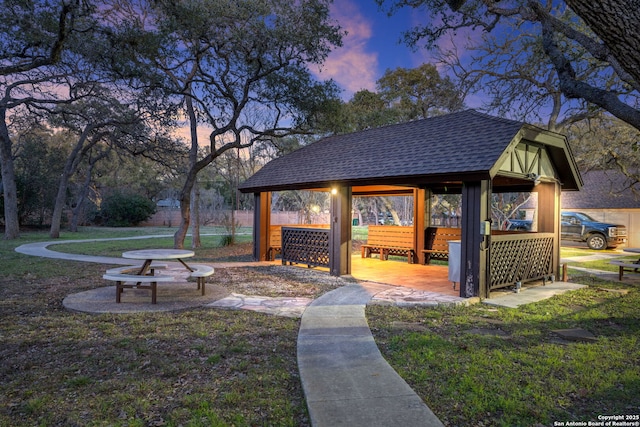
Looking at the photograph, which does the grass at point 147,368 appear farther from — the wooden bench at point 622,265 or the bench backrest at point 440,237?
the wooden bench at point 622,265

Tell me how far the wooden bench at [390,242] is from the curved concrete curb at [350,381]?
7206mm

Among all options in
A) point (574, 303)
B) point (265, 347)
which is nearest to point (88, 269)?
point (265, 347)

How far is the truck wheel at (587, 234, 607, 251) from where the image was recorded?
61.0 feet

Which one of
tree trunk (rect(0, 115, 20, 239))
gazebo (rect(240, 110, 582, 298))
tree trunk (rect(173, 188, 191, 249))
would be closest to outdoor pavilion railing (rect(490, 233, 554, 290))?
gazebo (rect(240, 110, 582, 298))

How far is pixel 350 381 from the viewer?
353cm

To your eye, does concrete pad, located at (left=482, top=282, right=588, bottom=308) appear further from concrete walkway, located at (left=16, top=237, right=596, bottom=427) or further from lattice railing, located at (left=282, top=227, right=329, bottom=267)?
lattice railing, located at (left=282, top=227, right=329, bottom=267)

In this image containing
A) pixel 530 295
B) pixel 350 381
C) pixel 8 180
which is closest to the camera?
pixel 350 381

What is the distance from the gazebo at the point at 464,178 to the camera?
23.7ft

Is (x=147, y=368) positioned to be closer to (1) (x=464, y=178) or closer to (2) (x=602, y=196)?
(1) (x=464, y=178)

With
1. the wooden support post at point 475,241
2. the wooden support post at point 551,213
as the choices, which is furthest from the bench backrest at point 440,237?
the wooden support post at point 475,241

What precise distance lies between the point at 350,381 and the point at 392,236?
32.4 feet

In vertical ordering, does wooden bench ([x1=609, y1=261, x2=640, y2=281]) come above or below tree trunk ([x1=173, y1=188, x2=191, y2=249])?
below

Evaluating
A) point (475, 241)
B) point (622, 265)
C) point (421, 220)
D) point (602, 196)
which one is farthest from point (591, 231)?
point (475, 241)

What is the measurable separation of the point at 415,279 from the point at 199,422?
Result: 7.28 m
